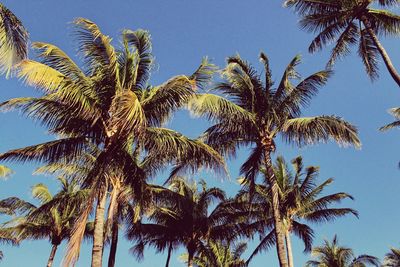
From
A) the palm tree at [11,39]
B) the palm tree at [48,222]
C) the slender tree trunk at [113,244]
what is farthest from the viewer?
the palm tree at [48,222]

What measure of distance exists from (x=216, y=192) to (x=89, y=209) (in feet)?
44.1

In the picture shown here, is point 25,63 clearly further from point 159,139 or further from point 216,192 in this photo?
point 216,192

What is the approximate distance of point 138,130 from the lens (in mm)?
11867

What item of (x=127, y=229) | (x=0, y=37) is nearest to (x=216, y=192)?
(x=127, y=229)

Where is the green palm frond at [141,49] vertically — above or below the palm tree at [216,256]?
above

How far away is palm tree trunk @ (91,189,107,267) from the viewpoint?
41.3 feet

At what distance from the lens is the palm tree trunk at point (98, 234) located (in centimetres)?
1260

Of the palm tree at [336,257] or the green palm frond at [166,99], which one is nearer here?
the green palm frond at [166,99]

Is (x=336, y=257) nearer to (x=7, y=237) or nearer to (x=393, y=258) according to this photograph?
(x=393, y=258)

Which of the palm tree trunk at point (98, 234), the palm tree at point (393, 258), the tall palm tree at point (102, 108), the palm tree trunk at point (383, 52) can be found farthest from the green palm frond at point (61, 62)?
the palm tree at point (393, 258)

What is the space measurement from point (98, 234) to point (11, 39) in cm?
615

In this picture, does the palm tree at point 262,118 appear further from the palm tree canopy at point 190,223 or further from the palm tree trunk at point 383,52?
the palm tree canopy at point 190,223

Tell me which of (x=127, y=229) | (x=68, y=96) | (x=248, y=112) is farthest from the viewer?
(x=127, y=229)

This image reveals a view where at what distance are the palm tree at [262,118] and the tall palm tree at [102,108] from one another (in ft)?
6.21
